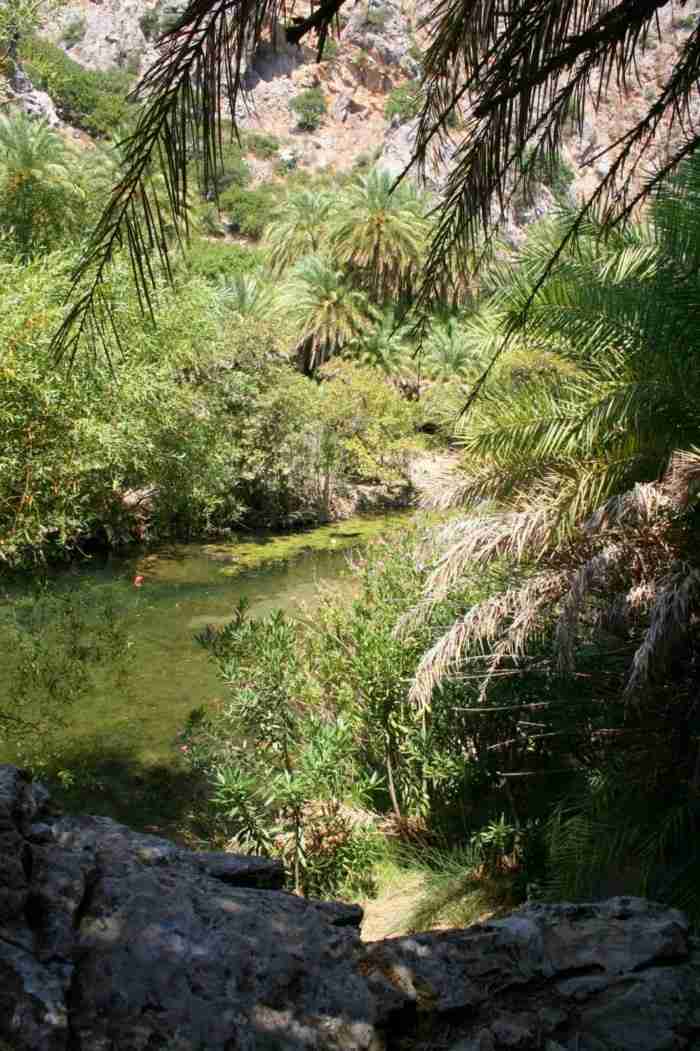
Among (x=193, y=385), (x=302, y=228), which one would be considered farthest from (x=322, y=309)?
(x=193, y=385)

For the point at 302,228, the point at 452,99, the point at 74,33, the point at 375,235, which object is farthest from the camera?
the point at 74,33

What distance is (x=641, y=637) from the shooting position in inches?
240

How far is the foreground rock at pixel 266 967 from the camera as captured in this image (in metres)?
1.68

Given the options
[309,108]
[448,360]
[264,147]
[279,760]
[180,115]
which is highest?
[309,108]

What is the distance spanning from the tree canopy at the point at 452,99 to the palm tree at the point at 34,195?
18.0 meters

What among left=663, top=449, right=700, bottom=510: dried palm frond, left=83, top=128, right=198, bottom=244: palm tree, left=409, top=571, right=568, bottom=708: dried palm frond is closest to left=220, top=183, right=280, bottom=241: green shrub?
left=409, top=571, right=568, bottom=708: dried palm frond

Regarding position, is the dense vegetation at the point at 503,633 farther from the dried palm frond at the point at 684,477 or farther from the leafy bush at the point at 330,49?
the leafy bush at the point at 330,49

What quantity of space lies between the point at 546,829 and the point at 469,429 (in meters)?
2.89

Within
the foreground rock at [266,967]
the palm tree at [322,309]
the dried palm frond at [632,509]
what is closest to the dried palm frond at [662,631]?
the dried palm frond at [632,509]

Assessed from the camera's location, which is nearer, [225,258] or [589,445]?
[589,445]

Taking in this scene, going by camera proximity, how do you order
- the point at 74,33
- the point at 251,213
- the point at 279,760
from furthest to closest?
1. the point at 74,33
2. the point at 251,213
3. the point at 279,760

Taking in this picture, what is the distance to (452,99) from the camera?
2070mm

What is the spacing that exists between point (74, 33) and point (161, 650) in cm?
8677

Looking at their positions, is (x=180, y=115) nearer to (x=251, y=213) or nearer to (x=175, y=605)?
(x=175, y=605)
